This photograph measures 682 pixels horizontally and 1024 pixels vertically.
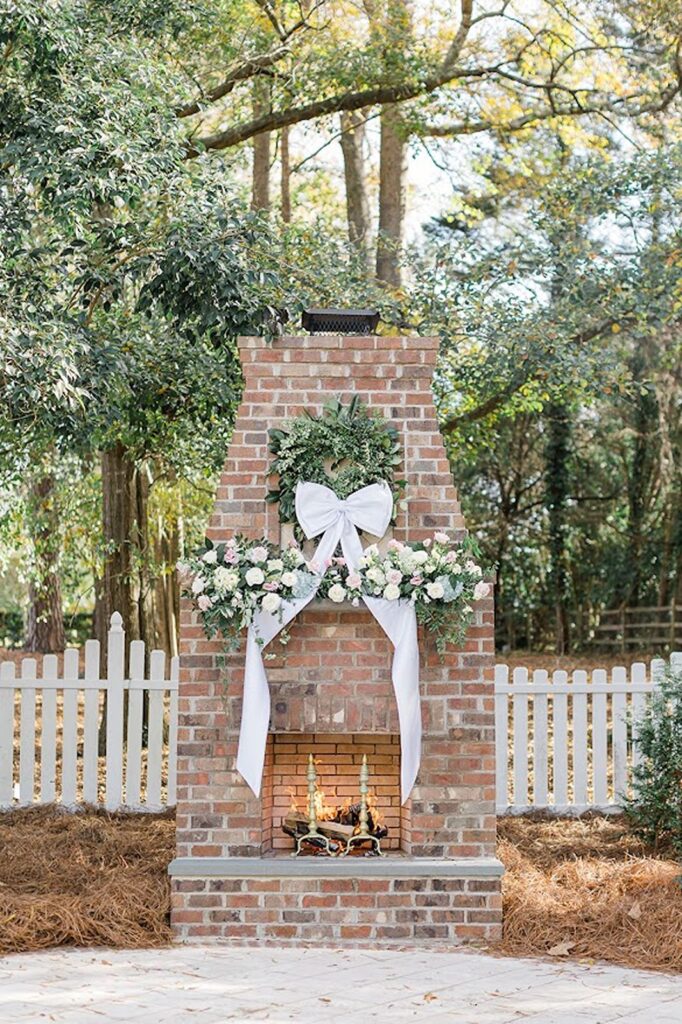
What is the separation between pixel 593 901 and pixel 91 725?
3.60 m

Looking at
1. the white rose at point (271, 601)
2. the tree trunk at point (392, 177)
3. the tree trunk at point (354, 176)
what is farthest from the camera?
the tree trunk at point (354, 176)

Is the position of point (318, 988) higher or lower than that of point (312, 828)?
lower

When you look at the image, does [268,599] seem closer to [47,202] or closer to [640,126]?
[47,202]


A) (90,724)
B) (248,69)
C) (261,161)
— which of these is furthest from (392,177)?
(90,724)

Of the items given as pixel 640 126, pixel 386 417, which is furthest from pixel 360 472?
pixel 640 126

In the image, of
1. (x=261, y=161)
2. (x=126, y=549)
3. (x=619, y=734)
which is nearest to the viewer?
(x=619, y=734)

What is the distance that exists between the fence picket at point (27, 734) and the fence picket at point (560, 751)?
11.3 feet

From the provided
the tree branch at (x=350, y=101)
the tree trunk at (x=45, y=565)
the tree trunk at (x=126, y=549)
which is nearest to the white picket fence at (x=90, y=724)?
the tree trunk at (x=126, y=549)

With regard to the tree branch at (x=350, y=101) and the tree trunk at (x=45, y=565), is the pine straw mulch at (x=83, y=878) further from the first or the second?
the tree branch at (x=350, y=101)

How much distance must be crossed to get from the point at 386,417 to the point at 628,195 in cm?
530

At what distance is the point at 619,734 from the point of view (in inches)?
325

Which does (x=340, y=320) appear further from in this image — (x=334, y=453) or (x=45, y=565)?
(x=45, y=565)

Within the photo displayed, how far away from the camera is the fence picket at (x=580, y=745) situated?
26.5 feet

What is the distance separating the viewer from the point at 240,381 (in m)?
8.62
